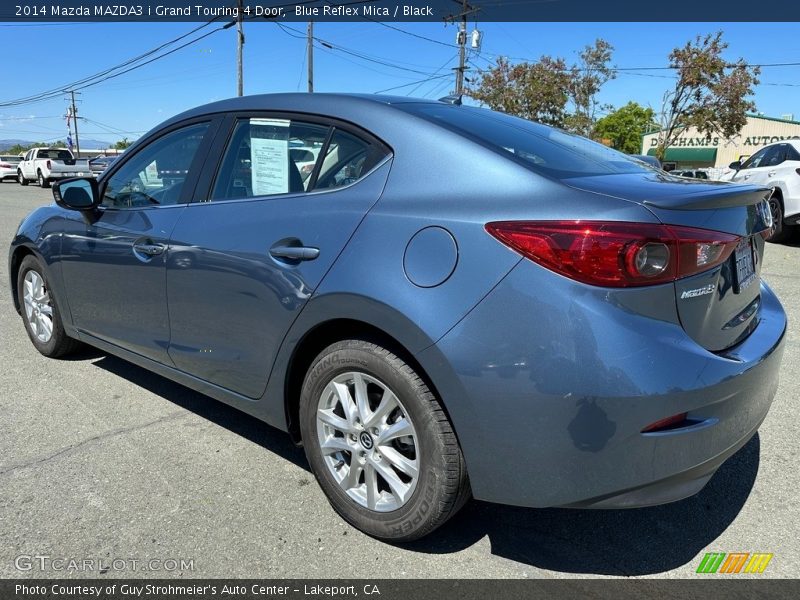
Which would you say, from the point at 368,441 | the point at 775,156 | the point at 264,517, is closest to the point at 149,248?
the point at 264,517

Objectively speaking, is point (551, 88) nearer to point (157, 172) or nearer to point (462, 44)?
point (462, 44)

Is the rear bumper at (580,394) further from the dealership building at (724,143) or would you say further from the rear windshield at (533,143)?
the dealership building at (724,143)

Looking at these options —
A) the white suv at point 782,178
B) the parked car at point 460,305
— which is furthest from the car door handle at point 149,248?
the white suv at point 782,178

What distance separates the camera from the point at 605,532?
2.52 metres

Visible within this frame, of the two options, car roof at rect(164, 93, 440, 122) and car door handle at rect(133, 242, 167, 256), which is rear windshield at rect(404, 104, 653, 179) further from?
car door handle at rect(133, 242, 167, 256)

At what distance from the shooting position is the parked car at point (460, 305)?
184 cm

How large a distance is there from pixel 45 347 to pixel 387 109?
3314mm

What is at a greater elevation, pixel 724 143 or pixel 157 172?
pixel 724 143

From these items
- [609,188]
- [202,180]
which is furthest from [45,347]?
[609,188]

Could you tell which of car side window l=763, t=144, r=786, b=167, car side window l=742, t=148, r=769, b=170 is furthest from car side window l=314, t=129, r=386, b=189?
car side window l=742, t=148, r=769, b=170

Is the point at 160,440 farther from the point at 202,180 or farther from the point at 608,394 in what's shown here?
the point at 608,394

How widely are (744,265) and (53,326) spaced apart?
13.6 feet

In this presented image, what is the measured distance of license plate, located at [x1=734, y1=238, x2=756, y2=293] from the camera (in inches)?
85.7

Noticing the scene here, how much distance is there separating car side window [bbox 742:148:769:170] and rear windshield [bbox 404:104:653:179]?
9.80 meters
